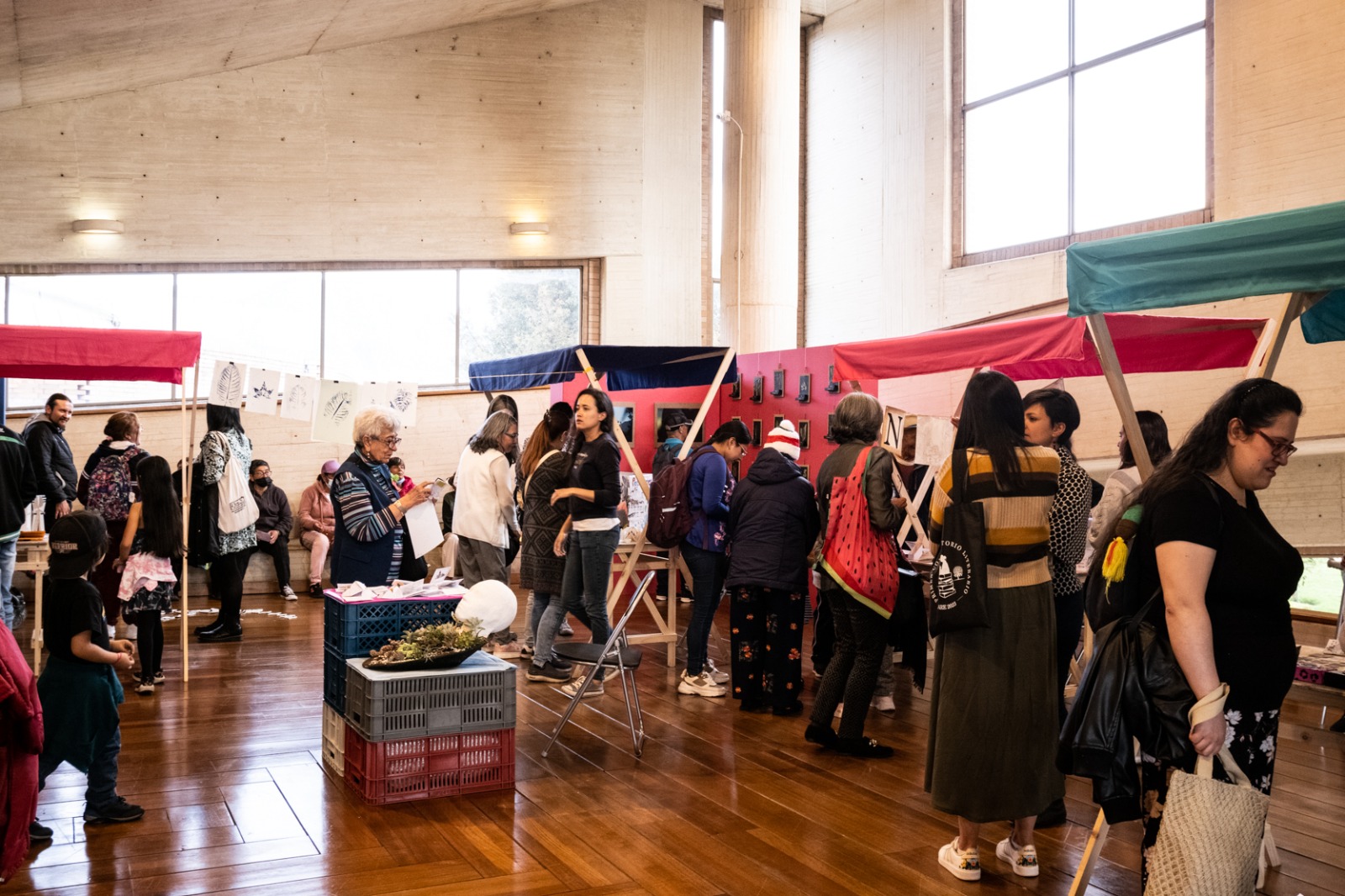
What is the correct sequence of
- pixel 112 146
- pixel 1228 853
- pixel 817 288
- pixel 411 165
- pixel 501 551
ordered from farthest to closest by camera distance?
1. pixel 817 288
2. pixel 411 165
3. pixel 112 146
4. pixel 501 551
5. pixel 1228 853

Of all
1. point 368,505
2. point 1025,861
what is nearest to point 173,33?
point 368,505

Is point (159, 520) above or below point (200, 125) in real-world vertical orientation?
below

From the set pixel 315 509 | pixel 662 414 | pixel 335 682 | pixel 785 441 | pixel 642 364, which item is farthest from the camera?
pixel 315 509

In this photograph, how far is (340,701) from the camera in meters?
4.68

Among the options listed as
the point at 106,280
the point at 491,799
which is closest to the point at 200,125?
the point at 106,280

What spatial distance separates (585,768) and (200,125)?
28.2ft

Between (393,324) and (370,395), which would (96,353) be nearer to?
(370,395)

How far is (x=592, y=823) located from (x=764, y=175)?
7987mm

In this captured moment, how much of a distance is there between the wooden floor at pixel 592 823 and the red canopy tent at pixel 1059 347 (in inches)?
75.1

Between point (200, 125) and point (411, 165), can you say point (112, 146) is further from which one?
point (411, 165)

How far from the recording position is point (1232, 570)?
256cm

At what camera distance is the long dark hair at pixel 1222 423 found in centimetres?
262

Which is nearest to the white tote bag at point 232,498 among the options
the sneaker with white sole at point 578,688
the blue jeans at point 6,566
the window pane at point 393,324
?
the blue jeans at point 6,566

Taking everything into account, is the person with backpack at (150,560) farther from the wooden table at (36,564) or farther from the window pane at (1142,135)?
the window pane at (1142,135)
